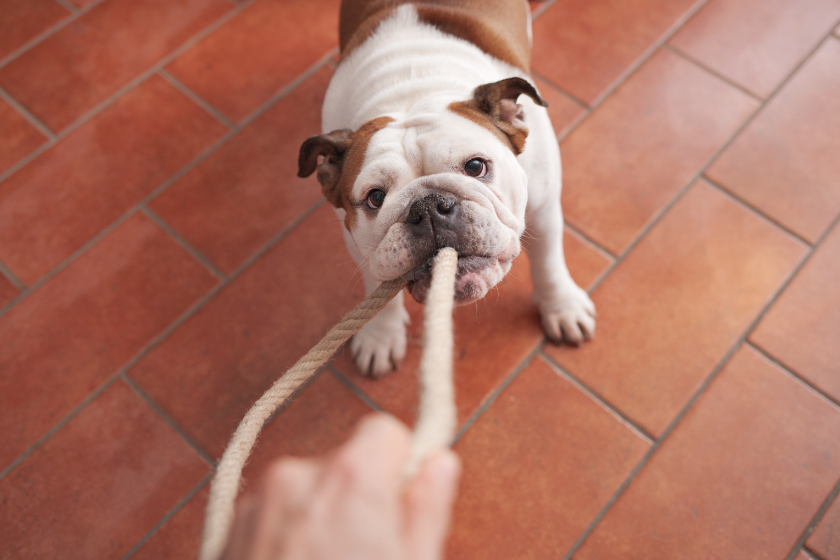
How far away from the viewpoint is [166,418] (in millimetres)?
1888

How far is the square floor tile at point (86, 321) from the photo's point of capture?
1938mm

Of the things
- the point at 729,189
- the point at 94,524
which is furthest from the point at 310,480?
the point at 729,189

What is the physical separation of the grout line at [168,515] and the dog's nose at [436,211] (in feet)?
3.77

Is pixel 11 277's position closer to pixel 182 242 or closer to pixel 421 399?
pixel 182 242

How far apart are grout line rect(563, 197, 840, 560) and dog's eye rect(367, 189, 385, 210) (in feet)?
3.56

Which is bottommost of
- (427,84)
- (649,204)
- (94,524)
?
(94,524)

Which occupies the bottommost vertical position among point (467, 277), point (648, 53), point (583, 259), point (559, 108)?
point (583, 259)

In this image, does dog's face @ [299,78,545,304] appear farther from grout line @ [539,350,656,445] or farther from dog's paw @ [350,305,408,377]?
grout line @ [539,350,656,445]

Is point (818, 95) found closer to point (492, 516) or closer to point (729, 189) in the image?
point (729, 189)

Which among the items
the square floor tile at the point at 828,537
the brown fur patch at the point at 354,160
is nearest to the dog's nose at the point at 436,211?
the brown fur patch at the point at 354,160

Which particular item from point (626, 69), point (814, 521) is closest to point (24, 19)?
point (626, 69)

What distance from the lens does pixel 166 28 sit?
2670 mm

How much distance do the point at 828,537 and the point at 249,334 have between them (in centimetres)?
183

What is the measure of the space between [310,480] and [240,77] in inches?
93.9
